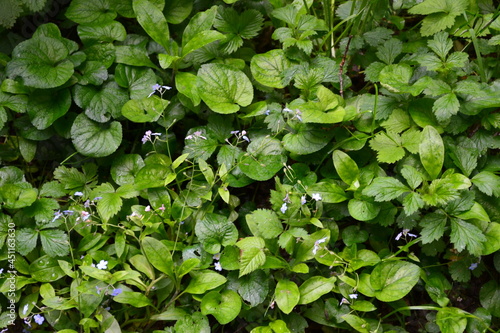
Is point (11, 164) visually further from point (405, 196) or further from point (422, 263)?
point (422, 263)

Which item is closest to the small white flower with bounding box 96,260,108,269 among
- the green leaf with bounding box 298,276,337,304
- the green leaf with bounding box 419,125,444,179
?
the green leaf with bounding box 298,276,337,304

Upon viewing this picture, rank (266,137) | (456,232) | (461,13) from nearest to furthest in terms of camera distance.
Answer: (456,232), (266,137), (461,13)

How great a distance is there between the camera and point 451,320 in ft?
5.29

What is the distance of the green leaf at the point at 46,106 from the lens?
70.5 inches

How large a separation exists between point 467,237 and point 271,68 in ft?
3.15

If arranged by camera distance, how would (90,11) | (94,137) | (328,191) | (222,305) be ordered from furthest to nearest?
(90,11)
(94,137)
(328,191)
(222,305)

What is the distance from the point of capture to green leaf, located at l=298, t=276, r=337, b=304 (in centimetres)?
159

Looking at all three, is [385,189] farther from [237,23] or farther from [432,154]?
[237,23]

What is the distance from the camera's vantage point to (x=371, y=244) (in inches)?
70.6

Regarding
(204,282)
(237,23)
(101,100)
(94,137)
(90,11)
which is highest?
(90,11)

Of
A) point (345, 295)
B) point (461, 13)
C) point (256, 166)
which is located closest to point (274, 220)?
point (256, 166)

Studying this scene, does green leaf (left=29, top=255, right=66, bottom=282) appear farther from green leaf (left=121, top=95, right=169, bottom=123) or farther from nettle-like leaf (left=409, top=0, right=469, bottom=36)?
nettle-like leaf (left=409, top=0, right=469, bottom=36)

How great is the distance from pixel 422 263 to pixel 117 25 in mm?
1526

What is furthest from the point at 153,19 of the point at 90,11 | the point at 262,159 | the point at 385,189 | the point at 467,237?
the point at 467,237
